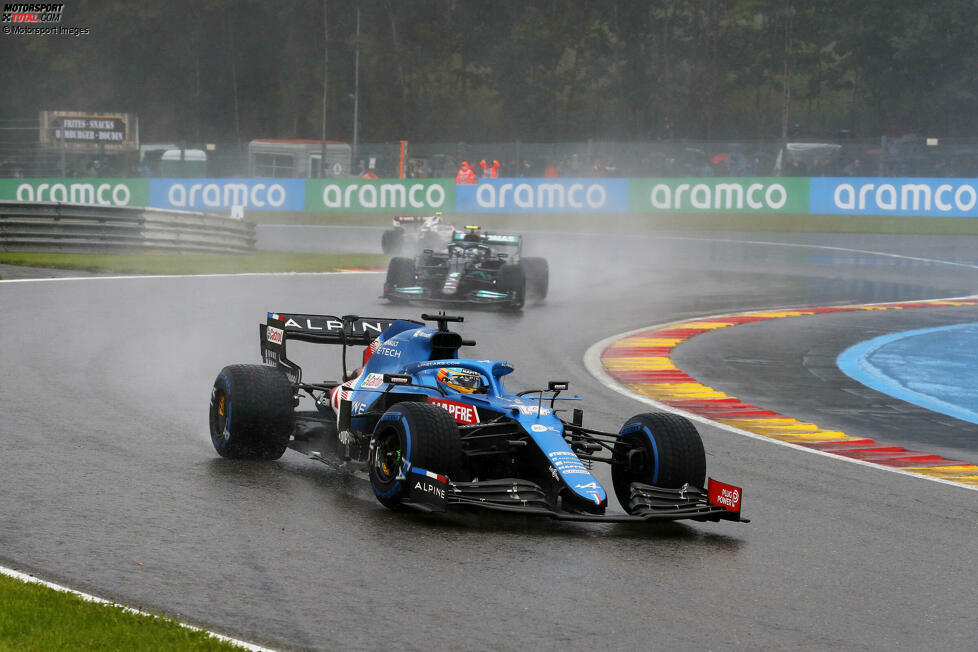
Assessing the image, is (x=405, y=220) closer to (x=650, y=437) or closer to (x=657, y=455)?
(x=650, y=437)

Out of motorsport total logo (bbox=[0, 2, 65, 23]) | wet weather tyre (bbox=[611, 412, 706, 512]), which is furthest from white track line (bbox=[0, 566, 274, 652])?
motorsport total logo (bbox=[0, 2, 65, 23])

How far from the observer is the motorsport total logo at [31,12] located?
73938mm

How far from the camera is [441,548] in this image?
23.7ft

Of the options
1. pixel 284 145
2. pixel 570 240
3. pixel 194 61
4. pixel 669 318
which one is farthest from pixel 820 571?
pixel 194 61

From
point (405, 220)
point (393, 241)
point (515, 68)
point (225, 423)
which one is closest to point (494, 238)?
point (393, 241)

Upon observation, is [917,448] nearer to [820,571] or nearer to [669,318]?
[820,571]

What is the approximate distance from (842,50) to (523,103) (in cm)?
1798

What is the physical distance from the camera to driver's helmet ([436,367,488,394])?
8.62 metres

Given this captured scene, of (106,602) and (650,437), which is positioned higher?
(650,437)

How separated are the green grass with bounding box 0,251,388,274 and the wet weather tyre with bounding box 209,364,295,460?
54.1 ft

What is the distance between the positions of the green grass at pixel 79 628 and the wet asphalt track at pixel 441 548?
0.82ft

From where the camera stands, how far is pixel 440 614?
6.07 meters

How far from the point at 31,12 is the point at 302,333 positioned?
70.8 m

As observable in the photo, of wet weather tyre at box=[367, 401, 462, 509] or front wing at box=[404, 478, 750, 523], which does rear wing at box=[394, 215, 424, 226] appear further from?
front wing at box=[404, 478, 750, 523]
